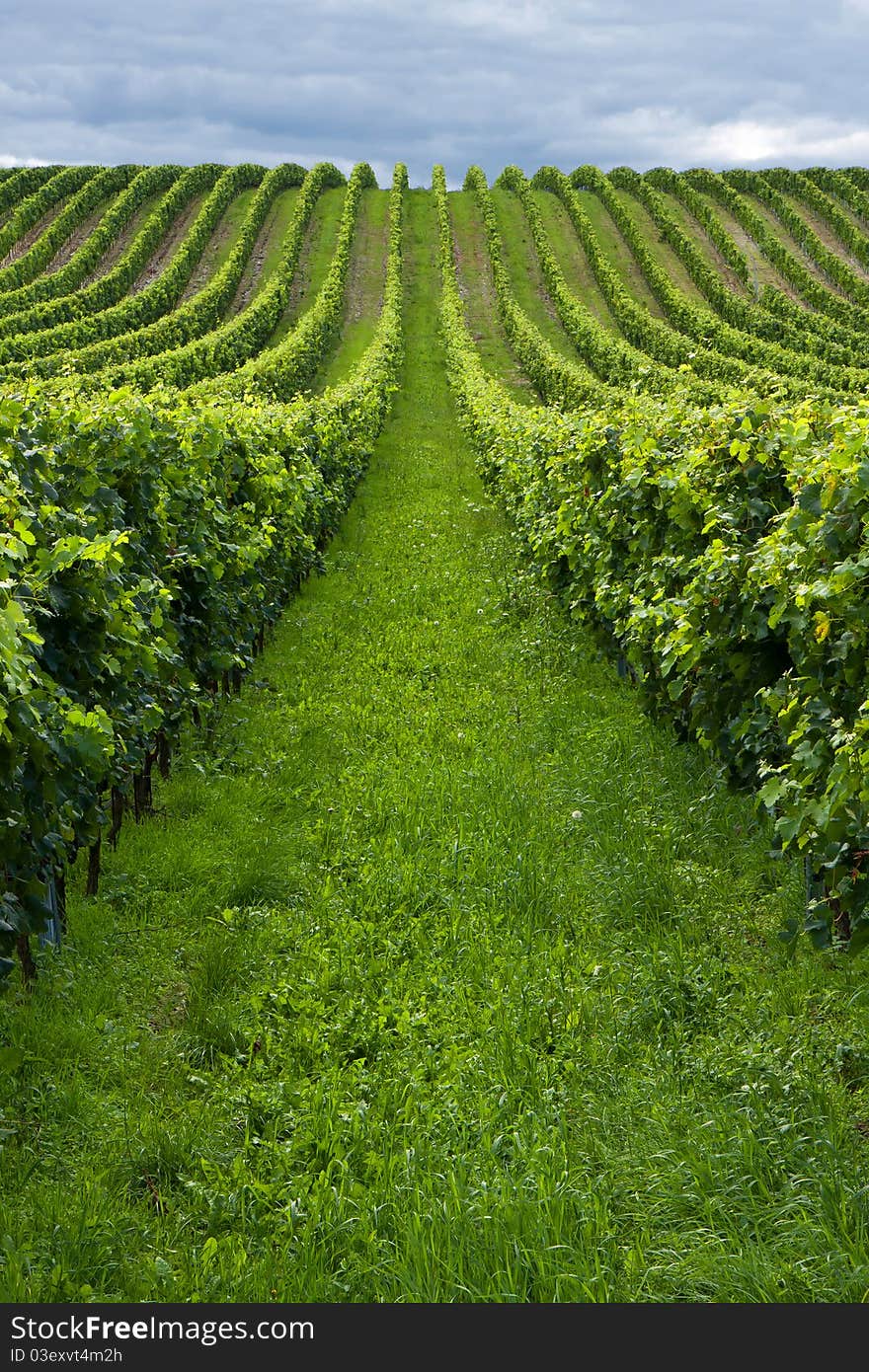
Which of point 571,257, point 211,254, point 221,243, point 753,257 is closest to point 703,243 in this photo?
point 753,257

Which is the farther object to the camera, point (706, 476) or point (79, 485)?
point (706, 476)

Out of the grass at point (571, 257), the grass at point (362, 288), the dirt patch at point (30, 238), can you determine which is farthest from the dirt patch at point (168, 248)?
the grass at point (571, 257)

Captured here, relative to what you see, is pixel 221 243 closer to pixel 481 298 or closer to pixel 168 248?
pixel 168 248

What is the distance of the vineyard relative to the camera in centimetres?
367

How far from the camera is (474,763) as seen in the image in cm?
797

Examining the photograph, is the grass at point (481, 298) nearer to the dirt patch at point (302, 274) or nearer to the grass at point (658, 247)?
the dirt patch at point (302, 274)

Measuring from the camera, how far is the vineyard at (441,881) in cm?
367

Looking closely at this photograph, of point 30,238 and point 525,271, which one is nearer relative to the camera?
point 525,271

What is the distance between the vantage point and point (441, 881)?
247 inches

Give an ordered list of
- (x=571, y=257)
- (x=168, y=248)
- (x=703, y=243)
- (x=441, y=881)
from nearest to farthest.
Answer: (x=441, y=881) < (x=571, y=257) < (x=168, y=248) < (x=703, y=243)

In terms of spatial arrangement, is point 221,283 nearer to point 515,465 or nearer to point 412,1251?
point 515,465

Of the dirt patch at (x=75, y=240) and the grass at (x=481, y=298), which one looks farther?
the dirt patch at (x=75, y=240)

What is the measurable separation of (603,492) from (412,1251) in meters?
6.88

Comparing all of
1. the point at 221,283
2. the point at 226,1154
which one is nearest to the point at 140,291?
the point at 221,283
